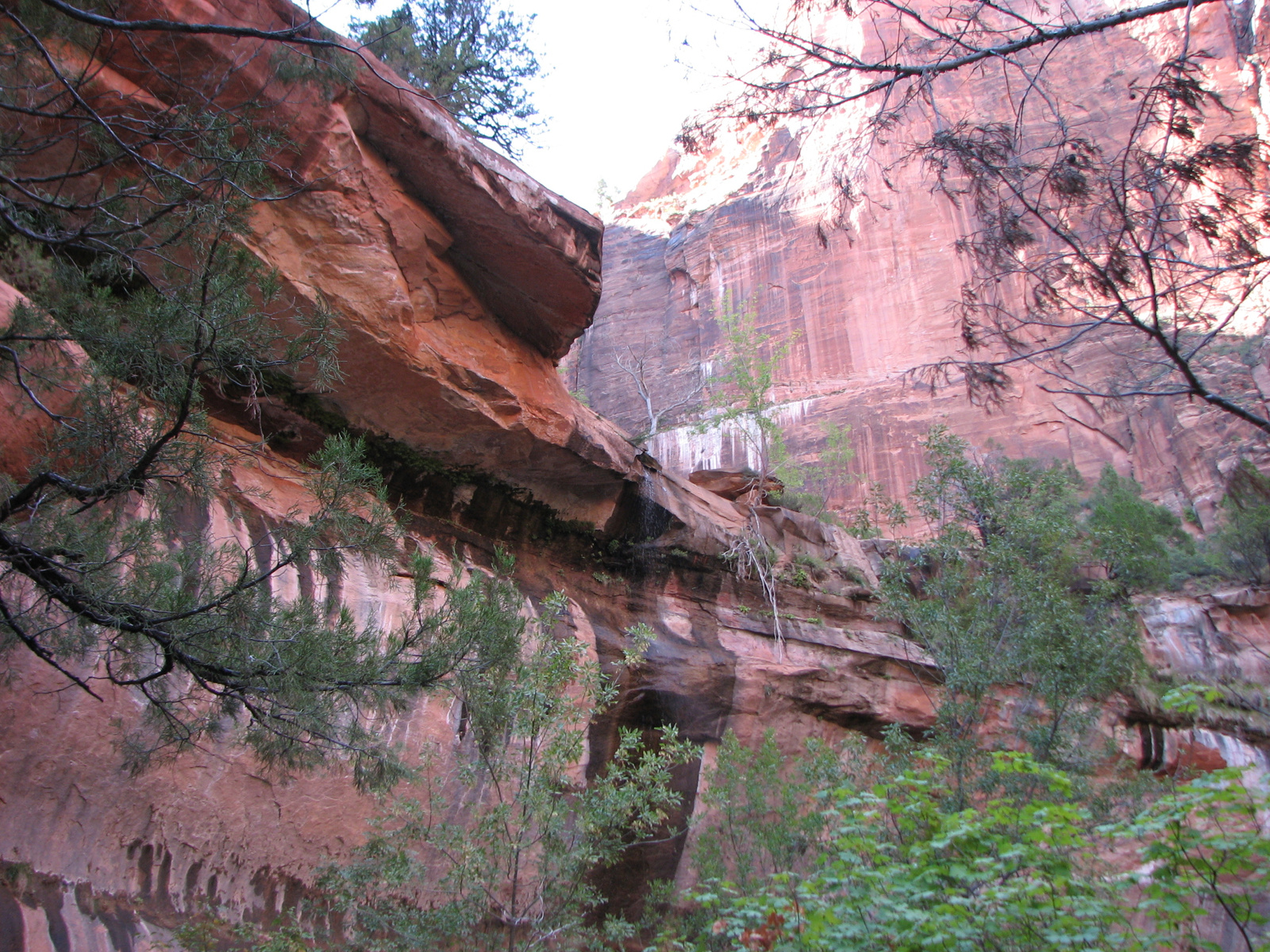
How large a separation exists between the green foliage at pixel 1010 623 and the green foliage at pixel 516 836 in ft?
14.8

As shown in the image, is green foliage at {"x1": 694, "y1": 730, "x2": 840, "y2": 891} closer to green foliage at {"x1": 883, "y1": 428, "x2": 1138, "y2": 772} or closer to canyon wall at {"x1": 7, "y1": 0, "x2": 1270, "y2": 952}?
canyon wall at {"x1": 7, "y1": 0, "x2": 1270, "y2": 952}

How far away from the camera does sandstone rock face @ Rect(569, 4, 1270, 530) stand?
2622 cm

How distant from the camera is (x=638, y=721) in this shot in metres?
10.8

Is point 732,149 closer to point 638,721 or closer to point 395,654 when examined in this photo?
point 638,721

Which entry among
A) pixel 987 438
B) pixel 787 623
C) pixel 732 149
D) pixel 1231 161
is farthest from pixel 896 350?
pixel 1231 161

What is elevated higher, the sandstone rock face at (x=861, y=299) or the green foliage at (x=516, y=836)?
the sandstone rock face at (x=861, y=299)

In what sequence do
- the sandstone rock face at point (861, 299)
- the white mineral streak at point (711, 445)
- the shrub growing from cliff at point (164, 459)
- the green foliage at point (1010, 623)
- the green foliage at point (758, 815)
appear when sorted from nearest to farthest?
the shrub growing from cliff at point (164, 459)
the green foliage at point (758, 815)
the green foliage at point (1010, 623)
the sandstone rock face at point (861, 299)
the white mineral streak at point (711, 445)

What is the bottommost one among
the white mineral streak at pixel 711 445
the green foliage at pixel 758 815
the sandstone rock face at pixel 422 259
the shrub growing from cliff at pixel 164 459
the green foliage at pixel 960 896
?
the green foliage at pixel 758 815

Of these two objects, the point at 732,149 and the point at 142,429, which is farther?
the point at 732,149

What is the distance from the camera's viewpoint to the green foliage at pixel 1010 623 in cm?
986

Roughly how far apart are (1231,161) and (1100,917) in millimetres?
4189

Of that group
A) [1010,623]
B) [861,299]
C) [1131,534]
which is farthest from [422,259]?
[861,299]

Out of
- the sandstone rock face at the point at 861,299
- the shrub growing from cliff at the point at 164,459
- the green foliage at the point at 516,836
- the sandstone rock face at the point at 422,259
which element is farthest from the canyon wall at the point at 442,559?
the sandstone rock face at the point at 861,299

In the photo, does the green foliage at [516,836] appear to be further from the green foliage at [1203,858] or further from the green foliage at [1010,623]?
the green foliage at [1010,623]
